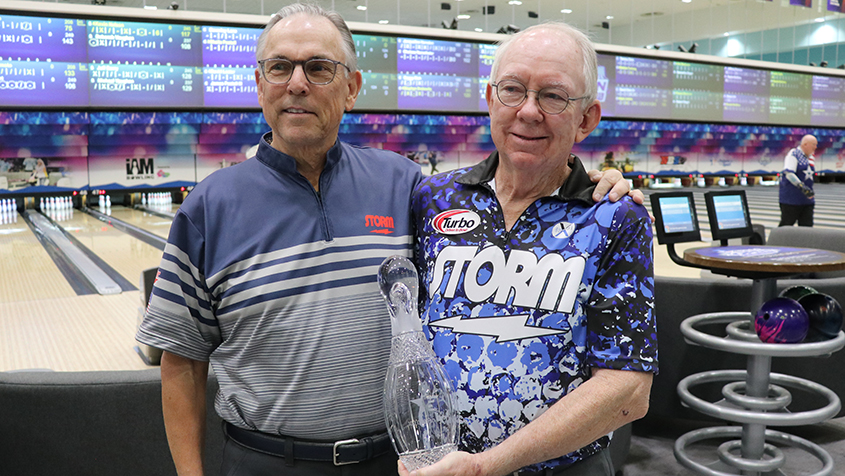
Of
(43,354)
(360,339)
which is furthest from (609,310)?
(43,354)

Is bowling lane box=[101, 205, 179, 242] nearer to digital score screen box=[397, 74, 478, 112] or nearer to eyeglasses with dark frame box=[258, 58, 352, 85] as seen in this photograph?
digital score screen box=[397, 74, 478, 112]

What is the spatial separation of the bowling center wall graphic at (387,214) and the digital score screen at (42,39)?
0.07 feet

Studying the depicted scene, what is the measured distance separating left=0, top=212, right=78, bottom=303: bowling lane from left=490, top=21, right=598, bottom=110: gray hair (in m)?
4.41

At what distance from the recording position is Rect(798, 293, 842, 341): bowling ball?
6.64 ft

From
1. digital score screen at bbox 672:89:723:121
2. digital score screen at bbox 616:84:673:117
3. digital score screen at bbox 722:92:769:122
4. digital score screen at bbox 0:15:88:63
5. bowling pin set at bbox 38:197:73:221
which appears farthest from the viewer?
digital score screen at bbox 722:92:769:122

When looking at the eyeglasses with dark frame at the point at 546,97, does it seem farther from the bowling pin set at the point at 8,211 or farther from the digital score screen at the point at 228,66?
the bowling pin set at the point at 8,211

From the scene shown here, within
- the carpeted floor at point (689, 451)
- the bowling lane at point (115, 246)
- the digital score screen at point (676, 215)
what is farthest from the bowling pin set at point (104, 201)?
the carpeted floor at point (689, 451)

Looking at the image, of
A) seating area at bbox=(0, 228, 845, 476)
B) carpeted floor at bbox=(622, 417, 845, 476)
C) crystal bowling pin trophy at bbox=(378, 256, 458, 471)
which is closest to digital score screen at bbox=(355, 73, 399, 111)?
carpeted floor at bbox=(622, 417, 845, 476)

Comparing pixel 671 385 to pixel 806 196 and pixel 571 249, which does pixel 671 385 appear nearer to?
pixel 571 249

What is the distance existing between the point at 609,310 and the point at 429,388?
0.97ft

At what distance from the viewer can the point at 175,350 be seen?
1.10 meters

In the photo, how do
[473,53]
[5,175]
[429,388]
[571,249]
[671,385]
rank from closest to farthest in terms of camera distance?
1. [429,388]
2. [571,249]
3. [671,385]
4. [5,175]
5. [473,53]

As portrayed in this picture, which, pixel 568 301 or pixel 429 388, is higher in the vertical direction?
pixel 568 301

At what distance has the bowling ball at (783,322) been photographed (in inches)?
79.2
